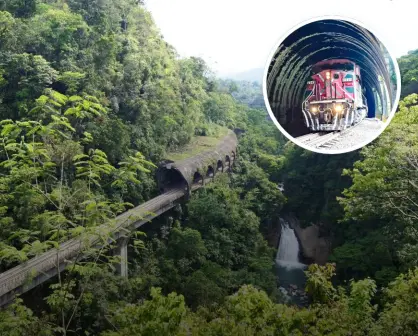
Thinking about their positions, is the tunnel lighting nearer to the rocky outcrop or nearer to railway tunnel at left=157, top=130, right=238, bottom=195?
railway tunnel at left=157, top=130, right=238, bottom=195

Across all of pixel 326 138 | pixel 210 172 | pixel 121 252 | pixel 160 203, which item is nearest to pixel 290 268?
pixel 210 172

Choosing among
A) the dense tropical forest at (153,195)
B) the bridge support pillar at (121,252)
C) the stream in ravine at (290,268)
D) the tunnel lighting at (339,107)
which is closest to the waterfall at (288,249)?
the stream in ravine at (290,268)

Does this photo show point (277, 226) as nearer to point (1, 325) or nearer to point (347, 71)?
point (1, 325)

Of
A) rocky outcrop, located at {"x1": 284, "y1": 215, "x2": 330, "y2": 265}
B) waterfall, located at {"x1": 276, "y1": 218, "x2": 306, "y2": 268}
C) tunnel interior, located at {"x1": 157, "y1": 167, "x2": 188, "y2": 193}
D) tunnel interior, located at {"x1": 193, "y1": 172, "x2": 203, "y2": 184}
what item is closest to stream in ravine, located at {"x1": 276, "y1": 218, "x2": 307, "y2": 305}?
waterfall, located at {"x1": 276, "y1": 218, "x2": 306, "y2": 268}

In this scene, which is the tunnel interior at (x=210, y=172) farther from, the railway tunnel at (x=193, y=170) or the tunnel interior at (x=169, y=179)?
the tunnel interior at (x=169, y=179)

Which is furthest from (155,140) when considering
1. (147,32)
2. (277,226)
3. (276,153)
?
(276,153)

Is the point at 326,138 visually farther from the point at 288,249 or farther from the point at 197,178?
the point at 288,249
